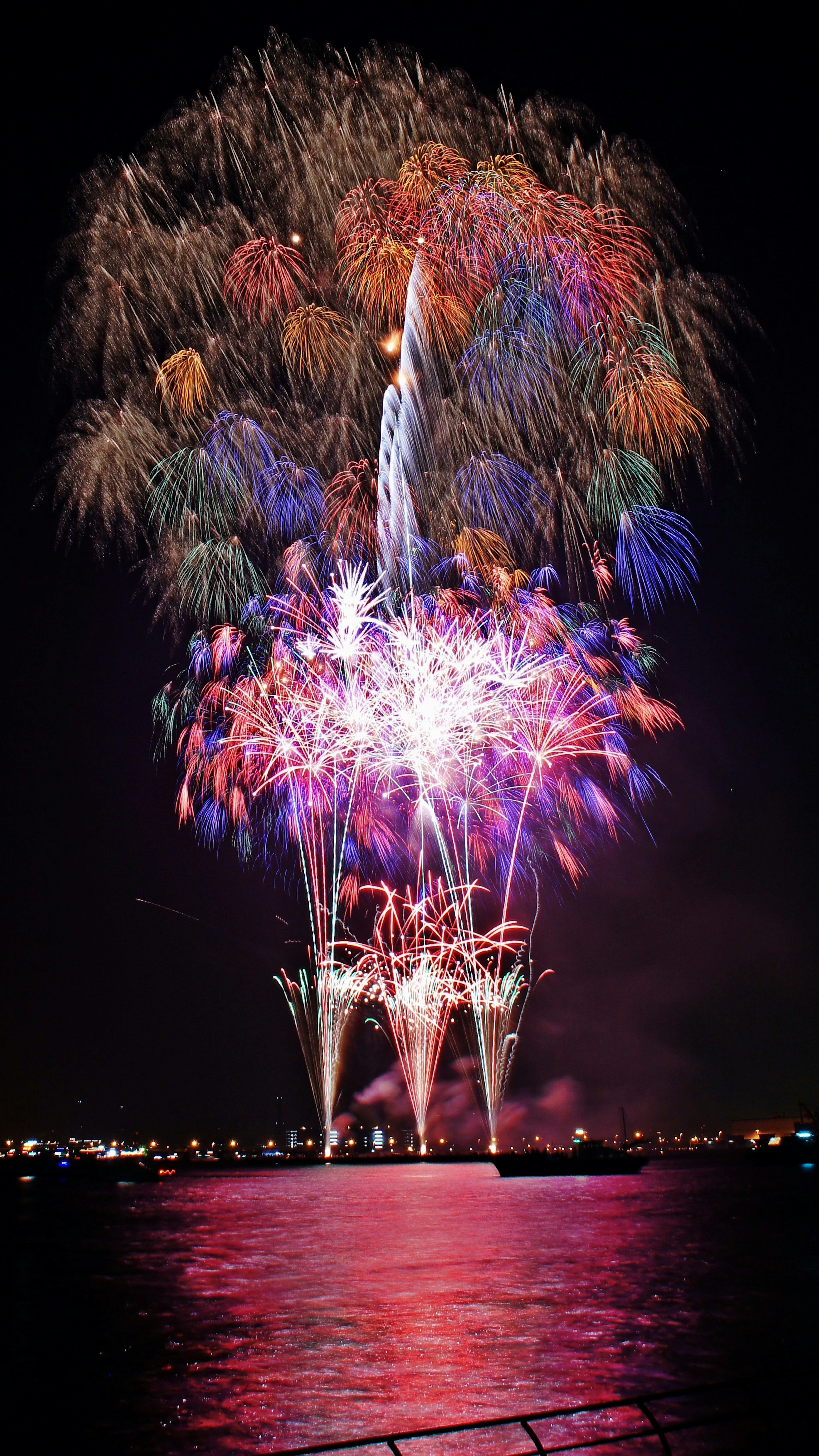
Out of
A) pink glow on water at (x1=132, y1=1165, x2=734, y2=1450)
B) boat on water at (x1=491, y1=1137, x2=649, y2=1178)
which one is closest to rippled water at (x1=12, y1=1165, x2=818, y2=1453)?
pink glow on water at (x1=132, y1=1165, x2=734, y2=1450)

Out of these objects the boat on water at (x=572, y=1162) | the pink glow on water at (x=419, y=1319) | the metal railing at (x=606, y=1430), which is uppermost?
the boat on water at (x=572, y=1162)

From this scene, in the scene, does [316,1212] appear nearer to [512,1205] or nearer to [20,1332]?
[512,1205]

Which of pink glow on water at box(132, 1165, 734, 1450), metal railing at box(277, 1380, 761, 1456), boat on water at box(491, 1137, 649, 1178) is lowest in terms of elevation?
metal railing at box(277, 1380, 761, 1456)

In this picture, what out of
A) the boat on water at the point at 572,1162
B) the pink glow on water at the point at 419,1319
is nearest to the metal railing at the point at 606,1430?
the pink glow on water at the point at 419,1319

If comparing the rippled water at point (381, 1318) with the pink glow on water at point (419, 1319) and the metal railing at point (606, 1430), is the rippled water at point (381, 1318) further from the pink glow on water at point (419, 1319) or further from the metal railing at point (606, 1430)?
the metal railing at point (606, 1430)

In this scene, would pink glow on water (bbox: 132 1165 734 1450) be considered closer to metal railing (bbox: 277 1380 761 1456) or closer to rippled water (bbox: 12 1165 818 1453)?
rippled water (bbox: 12 1165 818 1453)
